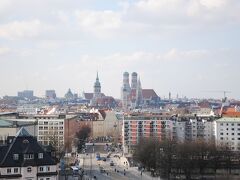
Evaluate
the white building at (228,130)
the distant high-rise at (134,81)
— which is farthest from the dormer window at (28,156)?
the distant high-rise at (134,81)

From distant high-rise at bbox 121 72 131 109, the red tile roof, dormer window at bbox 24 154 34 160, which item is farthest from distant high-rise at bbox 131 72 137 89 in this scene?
dormer window at bbox 24 154 34 160

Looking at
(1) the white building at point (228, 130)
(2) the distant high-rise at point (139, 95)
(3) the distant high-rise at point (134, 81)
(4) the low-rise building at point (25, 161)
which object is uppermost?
(3) the distant high-rise at point (134, 81)

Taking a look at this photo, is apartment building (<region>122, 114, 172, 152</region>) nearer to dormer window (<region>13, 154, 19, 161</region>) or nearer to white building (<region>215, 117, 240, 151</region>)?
white building (<region>215, 117, 240, 151</region>)

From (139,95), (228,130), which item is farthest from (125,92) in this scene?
(228,130)

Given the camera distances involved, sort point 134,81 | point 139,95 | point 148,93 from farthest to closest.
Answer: point 134,81 → point 148,93 → point 139,95

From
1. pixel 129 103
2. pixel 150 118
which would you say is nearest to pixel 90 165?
pixel 150 118

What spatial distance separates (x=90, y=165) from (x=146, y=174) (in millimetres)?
9020

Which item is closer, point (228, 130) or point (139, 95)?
point (228, 130)

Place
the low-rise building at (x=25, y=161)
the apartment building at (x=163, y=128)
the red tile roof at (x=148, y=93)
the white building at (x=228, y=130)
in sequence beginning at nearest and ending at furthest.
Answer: the low-rise building at (x=25, y=161) → the white building at (x=228, y=130) → the apartment building at (x=163, y=128) → the red tile roof at (x=148, y=93)

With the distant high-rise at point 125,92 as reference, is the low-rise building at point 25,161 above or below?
below

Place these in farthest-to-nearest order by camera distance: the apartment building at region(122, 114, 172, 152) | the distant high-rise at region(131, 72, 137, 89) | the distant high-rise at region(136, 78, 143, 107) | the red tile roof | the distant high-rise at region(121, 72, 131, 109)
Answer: the distant high-rise at region(131, 72, 137, 89) → the red tile roof → the distant high-rise at region(136, 78, 143, 107) → the distant high-rise at region(121, 72, 131, 109) → the apartment building at region(122, 114, 172, 152)

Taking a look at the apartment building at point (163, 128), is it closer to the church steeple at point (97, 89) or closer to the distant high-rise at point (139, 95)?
the distant high-rise at point (139, 95)

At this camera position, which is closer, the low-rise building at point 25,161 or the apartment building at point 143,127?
the low-rise building at point 25,161

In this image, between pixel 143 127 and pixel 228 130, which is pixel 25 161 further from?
pixel 143 127
